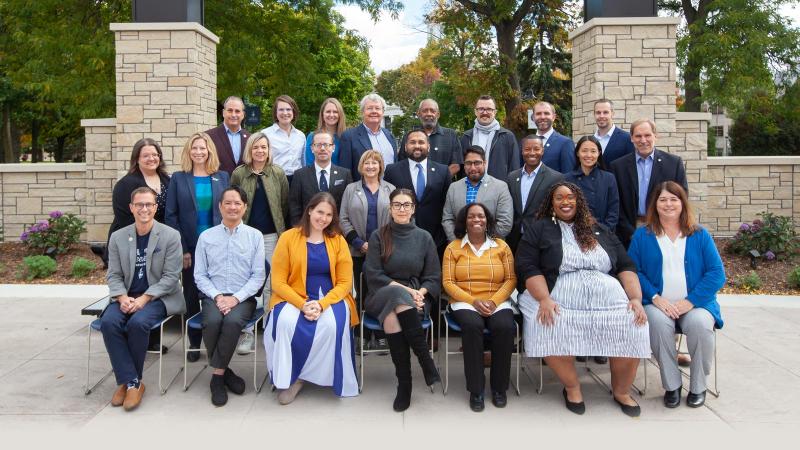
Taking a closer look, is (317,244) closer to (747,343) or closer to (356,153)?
(356,153)

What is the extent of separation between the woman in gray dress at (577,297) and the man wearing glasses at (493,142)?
1.31 metres

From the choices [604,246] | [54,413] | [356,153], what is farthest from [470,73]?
[54,413]

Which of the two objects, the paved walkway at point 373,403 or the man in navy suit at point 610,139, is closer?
the paved walkway at point 373,403

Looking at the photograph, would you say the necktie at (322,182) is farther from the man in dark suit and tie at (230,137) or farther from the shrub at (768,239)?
the shrub at (768,239)

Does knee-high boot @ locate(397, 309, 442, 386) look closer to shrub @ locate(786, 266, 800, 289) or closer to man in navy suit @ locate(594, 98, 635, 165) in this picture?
man in navy suit @ locate(594, 98, 635, 165)

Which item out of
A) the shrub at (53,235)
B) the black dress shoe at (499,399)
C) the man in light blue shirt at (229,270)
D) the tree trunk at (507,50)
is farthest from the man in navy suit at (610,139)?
the tree trunk at (507,50)

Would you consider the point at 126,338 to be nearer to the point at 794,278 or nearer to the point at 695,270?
the point at 695,270

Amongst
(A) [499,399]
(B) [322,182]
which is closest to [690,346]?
(A) [499,399]

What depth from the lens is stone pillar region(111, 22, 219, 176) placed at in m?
8.59

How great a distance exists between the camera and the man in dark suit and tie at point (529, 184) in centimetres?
518

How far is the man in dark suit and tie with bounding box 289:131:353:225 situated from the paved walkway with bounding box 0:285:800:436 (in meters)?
1.34

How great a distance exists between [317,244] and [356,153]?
1393mm

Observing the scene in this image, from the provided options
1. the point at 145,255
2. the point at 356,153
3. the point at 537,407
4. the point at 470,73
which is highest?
the point at 470,73

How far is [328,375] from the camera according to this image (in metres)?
4.38
